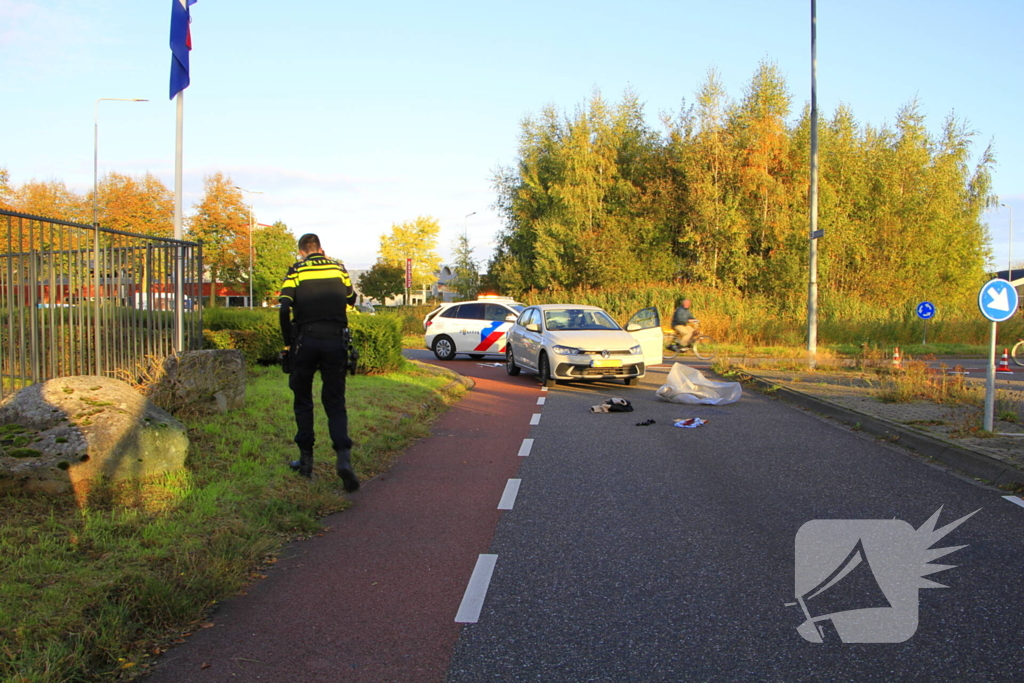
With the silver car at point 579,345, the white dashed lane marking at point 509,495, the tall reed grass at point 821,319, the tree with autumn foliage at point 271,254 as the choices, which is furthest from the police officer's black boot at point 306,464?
the tree with autumn foliage at point 271,254

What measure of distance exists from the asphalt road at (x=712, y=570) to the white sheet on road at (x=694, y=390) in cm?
412

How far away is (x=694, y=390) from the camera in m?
13.4

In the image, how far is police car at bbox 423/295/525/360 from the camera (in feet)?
73.6

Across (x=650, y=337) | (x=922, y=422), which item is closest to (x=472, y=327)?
(x=650, y=337)

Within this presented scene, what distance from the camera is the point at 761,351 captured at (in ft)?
85.6

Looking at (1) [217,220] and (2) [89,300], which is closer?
(2) [89,300]

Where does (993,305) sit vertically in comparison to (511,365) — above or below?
above

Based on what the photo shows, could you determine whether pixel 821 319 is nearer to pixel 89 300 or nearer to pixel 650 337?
pixel 650 337

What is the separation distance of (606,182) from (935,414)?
111 ft

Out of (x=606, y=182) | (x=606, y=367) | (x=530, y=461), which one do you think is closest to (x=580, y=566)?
(x=530, y=461)

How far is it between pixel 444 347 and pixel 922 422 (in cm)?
1476

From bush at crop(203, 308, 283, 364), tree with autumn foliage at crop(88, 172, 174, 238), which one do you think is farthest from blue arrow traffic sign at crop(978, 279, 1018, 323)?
tree with autumn foliage at crop(88, 172, 174, 238)

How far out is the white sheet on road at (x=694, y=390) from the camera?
1312 centimetres

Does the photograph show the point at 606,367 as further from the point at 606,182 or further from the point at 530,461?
the point at 606,182
